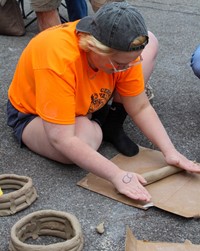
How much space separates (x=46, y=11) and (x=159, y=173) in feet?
5.01

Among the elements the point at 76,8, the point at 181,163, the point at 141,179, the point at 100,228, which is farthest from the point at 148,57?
the point at 76,8

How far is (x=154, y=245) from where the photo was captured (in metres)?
1.67

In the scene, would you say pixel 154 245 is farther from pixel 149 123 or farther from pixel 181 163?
pixel 149 123

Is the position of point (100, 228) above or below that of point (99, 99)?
below

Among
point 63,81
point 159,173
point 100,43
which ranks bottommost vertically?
point 159,173

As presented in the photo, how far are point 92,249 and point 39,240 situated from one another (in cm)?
18

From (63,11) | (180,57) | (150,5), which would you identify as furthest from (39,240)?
(150,5)

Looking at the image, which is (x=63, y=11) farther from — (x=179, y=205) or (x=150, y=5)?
(x=179, y=205)

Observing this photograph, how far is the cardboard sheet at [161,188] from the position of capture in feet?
6.13

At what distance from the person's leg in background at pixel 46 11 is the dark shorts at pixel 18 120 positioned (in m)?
1.01

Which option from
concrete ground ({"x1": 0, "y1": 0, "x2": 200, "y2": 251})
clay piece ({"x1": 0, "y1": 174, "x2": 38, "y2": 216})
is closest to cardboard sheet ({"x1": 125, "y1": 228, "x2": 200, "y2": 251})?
concrete ground ({"x1": 0, "y1": 0, "x2": 200, "y2": 251})

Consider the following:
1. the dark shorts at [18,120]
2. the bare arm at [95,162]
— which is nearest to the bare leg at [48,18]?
the dark shorts at [18,120]

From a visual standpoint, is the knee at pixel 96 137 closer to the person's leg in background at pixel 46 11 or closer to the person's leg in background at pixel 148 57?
the person's leg in background at pixel 148 57

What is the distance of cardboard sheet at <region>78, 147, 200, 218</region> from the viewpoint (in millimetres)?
1869
